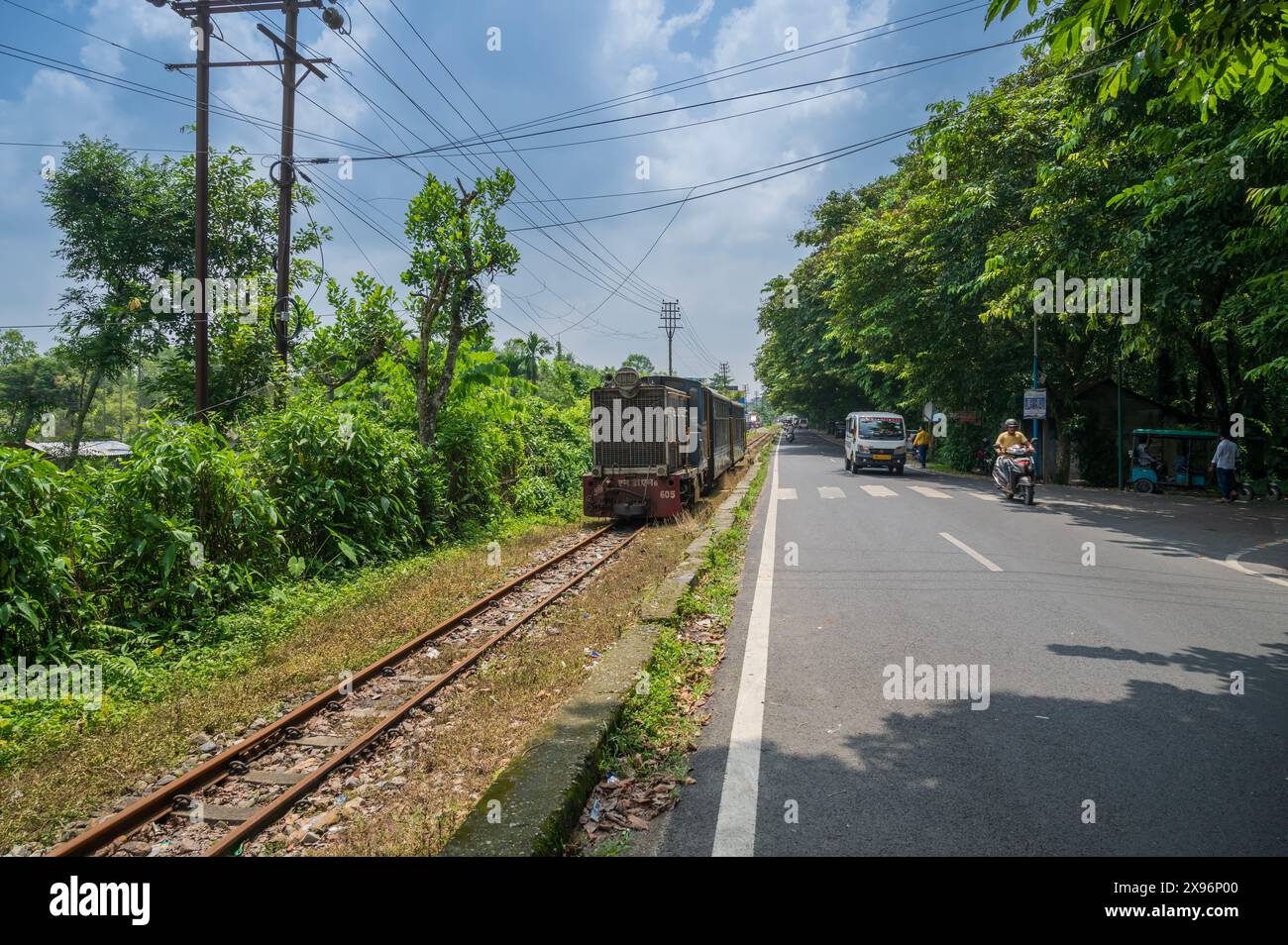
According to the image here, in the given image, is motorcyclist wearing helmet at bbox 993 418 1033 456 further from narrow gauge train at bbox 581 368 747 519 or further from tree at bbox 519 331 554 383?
tree at bbox 519 331 554 383

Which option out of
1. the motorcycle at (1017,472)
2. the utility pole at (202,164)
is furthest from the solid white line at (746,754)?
the motorcycle at (1017,472)

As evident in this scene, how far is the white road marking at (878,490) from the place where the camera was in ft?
59.6

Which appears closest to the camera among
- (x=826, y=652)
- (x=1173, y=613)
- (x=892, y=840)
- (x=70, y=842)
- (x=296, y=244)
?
(x=892, y=840)

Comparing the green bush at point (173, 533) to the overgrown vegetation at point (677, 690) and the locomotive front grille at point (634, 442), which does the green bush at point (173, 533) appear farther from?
the locomotive front grille at point (634, 442)

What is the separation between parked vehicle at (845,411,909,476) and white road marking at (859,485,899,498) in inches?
207

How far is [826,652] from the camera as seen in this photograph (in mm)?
5531

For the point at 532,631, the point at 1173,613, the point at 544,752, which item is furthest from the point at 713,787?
the point at 1173,613

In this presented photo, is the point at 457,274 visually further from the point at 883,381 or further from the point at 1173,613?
the point at 883,381

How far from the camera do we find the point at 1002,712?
427 cm

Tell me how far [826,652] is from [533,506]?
38.8 feet

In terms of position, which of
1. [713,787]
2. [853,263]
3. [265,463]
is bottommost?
[713,787]

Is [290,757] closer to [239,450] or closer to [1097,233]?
[239,450]

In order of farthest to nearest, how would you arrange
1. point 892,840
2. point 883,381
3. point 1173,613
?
point 883,381 < point 1173,613 < point 892,840

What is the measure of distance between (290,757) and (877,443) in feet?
77.2
